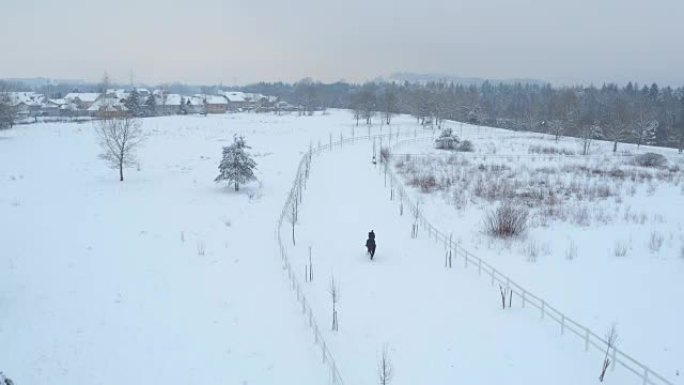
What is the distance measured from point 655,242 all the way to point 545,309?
9690 mm

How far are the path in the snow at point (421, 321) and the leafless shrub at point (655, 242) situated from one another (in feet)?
Answer: 27.8

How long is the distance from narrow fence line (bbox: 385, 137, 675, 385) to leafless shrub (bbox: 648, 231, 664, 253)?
7.40 m

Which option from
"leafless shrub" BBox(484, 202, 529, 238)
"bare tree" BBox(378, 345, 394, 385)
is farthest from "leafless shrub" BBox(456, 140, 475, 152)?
"bare tree" BBox(378, 345, 394, 385)

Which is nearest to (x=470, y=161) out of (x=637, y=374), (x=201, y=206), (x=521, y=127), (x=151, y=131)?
(x=201, y=206)

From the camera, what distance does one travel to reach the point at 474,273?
1925cm

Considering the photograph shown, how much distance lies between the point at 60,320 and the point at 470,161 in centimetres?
4157

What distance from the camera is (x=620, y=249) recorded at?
21.4 meters

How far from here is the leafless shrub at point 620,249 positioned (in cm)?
2094

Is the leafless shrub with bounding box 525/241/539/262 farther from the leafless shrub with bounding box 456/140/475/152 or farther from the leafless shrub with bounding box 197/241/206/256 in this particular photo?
the leafless shrub with bounding box 456/140/475/152

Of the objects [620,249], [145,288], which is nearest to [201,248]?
[145,288]

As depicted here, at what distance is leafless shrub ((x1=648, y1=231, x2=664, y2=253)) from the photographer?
70.5 ft

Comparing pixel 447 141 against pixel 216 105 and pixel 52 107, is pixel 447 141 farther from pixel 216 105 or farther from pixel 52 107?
pixel 52 107

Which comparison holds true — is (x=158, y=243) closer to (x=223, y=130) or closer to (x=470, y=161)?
(x=470, y=161)

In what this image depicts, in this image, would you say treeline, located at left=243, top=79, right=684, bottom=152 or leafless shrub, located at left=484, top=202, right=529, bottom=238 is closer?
leafless shrub, located at left=484, top=202, right=529, bottom=238
